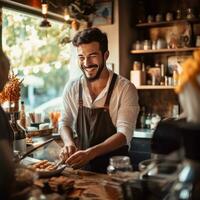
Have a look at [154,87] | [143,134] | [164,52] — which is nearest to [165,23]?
[164,52]

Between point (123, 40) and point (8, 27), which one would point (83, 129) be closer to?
point (123, 40)

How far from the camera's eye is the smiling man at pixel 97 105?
2506mm

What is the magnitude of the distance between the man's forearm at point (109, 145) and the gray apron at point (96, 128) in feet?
0.68

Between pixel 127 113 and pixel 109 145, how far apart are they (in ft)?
1.01

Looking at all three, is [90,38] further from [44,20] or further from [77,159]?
[44,20]

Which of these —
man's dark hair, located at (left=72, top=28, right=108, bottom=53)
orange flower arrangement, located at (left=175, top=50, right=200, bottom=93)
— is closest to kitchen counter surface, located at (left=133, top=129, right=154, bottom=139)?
man's dark hair, located at (left=72, top=28, right=108, bottom=53)

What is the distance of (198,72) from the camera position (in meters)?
1.08

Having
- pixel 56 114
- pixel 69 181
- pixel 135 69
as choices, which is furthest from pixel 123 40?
pixel 69 181

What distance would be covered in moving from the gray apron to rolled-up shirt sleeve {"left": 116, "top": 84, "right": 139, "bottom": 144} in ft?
0.39

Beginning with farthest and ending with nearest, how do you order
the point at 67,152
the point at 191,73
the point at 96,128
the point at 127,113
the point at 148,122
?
the point at 148,122, the point at 96,128, the point at 127,113, the point at 67,152, the point at 191,73

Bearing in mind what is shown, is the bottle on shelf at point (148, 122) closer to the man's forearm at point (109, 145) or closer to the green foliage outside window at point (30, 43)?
the green foliage outside window at point (30, 43)

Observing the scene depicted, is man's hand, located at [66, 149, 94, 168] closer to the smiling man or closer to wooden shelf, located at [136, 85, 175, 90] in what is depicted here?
the smiling man

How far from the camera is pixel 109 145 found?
229 cm

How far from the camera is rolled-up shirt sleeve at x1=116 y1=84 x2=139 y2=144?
2.42 meters
